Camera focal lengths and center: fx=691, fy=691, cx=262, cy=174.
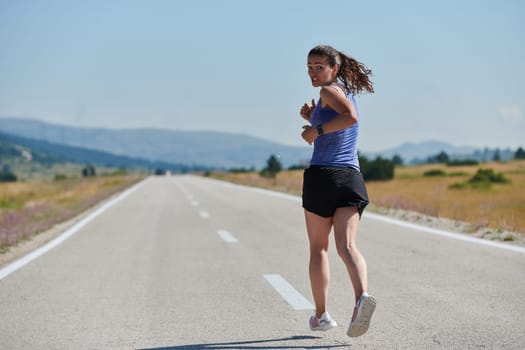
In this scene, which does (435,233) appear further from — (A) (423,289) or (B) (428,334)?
(B) (428,334)

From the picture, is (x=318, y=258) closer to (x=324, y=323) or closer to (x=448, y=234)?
(x=324, y=323)

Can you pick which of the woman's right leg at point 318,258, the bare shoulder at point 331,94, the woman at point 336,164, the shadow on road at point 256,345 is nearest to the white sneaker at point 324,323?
the woman's right leg at point 318,258

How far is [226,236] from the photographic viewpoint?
40.4ft

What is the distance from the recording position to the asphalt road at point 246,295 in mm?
4957

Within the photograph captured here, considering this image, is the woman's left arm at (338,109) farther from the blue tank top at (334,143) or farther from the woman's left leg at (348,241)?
the woman's left leg at (348,241)

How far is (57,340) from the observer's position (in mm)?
5023

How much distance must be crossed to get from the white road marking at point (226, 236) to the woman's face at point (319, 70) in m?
7.10

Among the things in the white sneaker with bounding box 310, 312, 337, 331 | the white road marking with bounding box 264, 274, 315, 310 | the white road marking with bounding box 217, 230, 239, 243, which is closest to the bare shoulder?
Result: the white sneaker with bounding box 310, 312, 337, 331

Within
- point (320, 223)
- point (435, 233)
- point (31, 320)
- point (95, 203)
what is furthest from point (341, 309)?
point (95, 203)

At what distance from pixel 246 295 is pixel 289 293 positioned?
1.38ft

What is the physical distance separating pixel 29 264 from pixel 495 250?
6.26 metres

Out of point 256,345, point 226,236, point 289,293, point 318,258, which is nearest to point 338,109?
point 318,258

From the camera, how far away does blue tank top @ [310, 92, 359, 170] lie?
4.58 meters

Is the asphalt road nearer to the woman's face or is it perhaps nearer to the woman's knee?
the woman's knee
